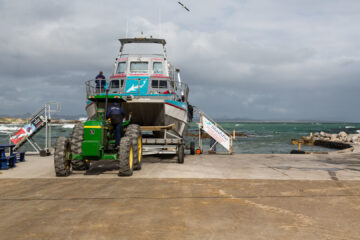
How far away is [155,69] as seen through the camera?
15.5 meters

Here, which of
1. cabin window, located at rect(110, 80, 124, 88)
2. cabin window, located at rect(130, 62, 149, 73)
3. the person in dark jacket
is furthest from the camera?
cabin window, located at rect(130, 62, 149, 73)

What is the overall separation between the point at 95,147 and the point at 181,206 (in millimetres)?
3919

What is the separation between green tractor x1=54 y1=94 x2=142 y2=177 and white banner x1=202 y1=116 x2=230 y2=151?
25.1 feet

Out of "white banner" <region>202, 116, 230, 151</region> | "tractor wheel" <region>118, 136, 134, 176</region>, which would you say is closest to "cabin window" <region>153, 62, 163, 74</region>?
"white banner" <region>202, 116, 230, 151</region>

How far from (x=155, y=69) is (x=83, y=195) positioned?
9.36 metres

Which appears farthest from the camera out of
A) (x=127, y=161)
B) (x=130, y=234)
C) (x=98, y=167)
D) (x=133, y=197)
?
(x=98, y=167)

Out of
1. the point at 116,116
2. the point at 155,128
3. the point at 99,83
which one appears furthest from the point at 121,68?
the point at 116,116

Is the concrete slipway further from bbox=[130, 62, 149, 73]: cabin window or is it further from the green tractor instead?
bbox=[130, 62, 149, 73]: cabin window

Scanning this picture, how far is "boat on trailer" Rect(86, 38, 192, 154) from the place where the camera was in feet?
43.3

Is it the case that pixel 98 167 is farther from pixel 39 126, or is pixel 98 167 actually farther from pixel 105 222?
pixel 105 222

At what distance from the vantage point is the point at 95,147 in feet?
29.8

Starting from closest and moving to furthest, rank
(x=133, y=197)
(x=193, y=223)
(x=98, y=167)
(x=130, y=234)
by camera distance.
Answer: (x=130, y=234) < (x=193, y=223) < (x=133, y=197) < (x=98, y=167)

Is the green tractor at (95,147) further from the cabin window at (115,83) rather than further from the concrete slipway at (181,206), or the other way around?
the cabin window at (115,83)

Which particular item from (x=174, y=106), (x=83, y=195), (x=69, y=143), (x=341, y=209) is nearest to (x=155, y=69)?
(x=174, y=106)
